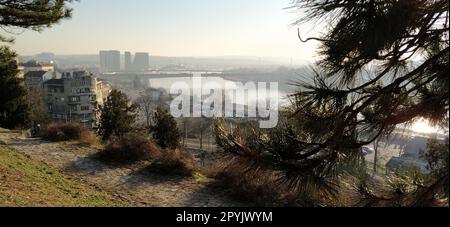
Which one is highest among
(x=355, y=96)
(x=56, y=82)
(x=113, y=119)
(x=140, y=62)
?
(x=140, y=62)

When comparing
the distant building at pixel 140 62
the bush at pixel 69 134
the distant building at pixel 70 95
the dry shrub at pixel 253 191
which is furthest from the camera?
the distant building at pixel 140 62

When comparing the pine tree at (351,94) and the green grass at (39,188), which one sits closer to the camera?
the pine tree at (351,94)

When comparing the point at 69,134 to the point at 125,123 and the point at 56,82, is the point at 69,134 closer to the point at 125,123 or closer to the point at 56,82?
the point at 125,123

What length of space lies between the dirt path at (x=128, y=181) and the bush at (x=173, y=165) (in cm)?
28

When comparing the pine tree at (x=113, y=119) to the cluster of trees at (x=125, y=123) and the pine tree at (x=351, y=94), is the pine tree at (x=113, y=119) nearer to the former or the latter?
the cluster of trees at (x=125, y=123)

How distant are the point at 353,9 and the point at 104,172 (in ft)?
22.9

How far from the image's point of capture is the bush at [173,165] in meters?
8.34

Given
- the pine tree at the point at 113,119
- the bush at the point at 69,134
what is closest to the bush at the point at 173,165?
the bush at the point at 69,134

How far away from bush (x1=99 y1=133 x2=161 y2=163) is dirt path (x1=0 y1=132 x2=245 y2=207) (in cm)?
40

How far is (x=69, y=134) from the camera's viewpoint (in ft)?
35.6

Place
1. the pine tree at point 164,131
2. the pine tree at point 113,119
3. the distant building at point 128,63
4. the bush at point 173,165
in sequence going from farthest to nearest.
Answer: the distant building at point 128,63 < the pine tree at point 113,119 < the pine tree at point 164,131 < the bush at point 173,165

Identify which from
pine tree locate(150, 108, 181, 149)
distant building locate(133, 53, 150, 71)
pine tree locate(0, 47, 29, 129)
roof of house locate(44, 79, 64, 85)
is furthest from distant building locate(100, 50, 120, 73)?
pine tree locate(150, 108, 181, 149)

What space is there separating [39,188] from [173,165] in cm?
319

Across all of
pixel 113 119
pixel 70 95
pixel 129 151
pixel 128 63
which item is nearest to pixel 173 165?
pixel 129 151
